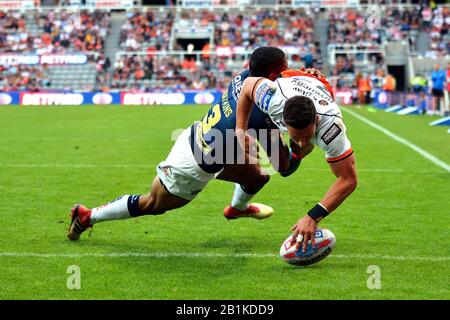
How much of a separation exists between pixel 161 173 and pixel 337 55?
41.4 metres

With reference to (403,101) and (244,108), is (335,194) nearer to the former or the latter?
(244,108)

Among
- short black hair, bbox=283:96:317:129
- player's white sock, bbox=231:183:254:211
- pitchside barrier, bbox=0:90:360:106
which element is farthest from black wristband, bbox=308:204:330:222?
pitchside barrier, bbox=0:90:360:106

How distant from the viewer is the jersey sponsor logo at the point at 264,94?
5801 millimetres

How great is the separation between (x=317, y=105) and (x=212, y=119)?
124 cm

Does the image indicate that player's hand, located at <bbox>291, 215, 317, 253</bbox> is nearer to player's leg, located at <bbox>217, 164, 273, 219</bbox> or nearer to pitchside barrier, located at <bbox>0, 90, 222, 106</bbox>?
player's leg, located at <bbox>217, 164, 273, 219</bbox>

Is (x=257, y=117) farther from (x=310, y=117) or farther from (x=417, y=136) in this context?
(x=417, y=136)

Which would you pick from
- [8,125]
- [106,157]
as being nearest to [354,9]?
[8,125]

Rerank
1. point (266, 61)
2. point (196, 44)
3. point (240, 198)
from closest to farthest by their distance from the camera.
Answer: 1. point (266, 61)
2. point (240, 198)
3. point (196, 44)

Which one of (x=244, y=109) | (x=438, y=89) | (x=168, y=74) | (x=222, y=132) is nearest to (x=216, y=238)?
(x=222, y=132)

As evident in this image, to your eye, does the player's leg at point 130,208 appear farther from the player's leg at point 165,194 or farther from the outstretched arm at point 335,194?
the outstretched arm at point 335,194

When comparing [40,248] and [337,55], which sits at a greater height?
[40,248]

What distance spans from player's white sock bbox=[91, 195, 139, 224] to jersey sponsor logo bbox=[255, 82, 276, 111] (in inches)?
62.5

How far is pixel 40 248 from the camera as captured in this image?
668 cm

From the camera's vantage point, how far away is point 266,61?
20.9ft
